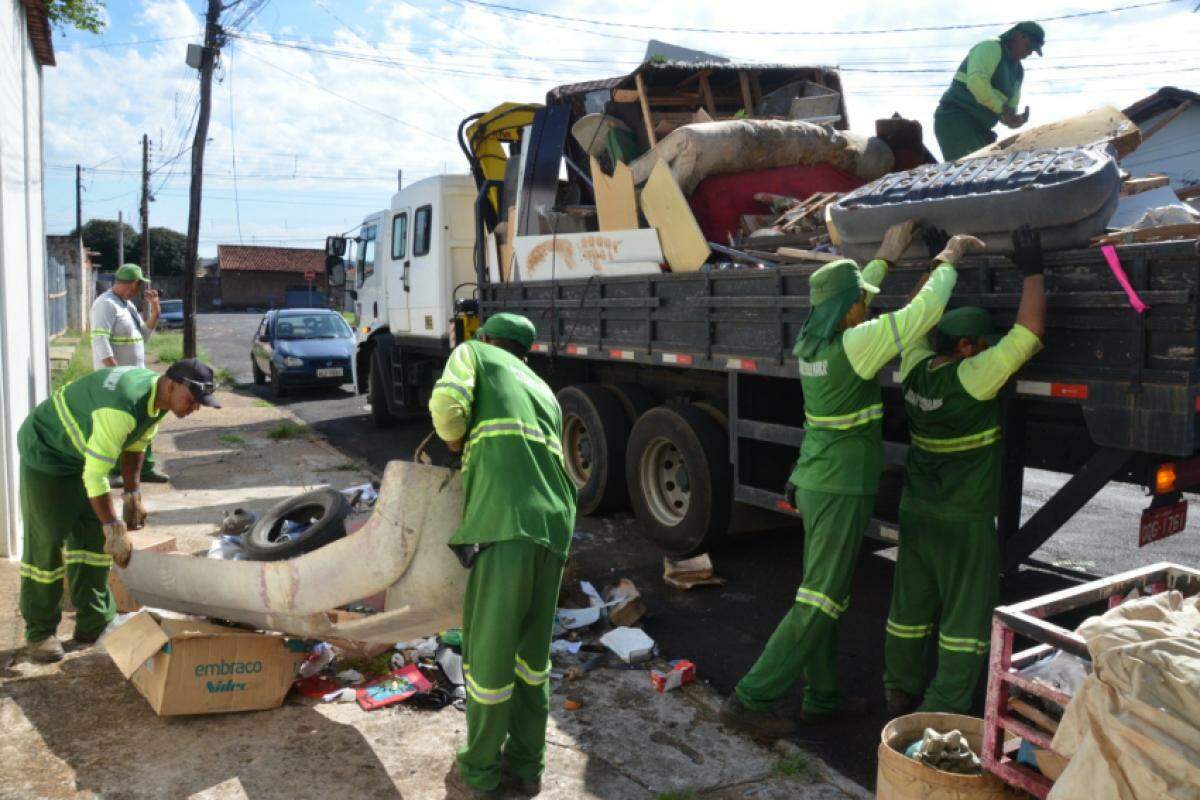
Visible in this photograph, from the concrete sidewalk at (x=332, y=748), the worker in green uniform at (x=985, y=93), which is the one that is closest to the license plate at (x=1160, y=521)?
the concrete sidewalk at (x=332, y=748)

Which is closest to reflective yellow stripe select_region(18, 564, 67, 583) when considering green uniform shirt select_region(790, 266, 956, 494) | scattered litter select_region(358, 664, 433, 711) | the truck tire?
scattered litter select_region(358, 664, 433, 711)

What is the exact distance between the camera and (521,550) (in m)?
3.13

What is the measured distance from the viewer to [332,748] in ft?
11.7

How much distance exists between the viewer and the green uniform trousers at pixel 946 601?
3.59m

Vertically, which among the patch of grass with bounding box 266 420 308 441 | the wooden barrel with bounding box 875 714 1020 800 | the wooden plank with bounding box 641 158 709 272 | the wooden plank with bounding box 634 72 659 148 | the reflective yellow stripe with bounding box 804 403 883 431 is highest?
the wooden plank with bounding box 634 72 659 148

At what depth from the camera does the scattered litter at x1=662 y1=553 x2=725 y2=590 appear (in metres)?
5.57

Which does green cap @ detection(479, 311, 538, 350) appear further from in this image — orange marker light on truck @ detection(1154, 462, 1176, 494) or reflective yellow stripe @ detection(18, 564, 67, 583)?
orange marker light on truck @ detection(1154, 462, 1176, 494)

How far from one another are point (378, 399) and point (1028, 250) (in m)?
9.03

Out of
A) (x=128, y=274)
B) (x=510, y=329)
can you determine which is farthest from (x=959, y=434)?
(x=128, y=274)

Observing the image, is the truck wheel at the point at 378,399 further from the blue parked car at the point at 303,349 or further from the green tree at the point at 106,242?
the green tree at the point at 106,242

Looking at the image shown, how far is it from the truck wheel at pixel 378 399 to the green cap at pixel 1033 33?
24.8ft

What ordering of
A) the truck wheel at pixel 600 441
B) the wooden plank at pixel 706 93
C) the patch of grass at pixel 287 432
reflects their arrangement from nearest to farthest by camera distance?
the truck wheel at pixel 600 441, the wooden plank at pixel 706 93, the patch of grass at pixel 287 432

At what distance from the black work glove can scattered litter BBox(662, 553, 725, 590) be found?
2301mm

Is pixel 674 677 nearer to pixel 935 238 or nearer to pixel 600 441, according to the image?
pixel 935 238
